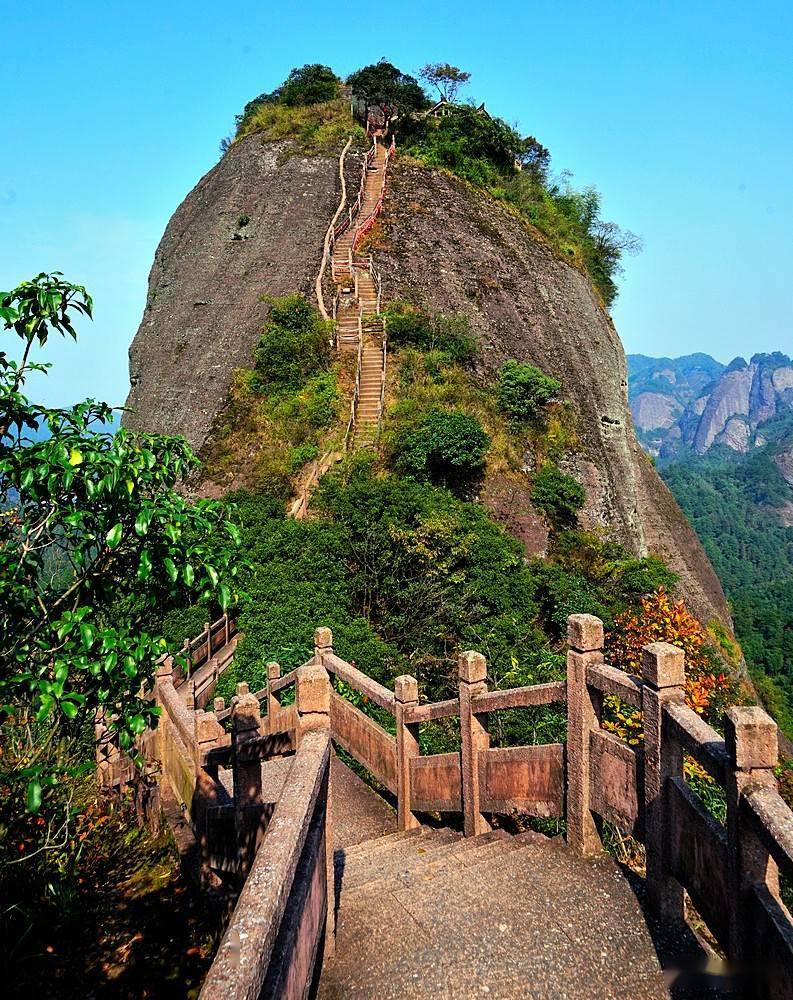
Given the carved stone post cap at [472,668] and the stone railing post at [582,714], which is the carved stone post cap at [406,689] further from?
the stone railing post at [582,714]

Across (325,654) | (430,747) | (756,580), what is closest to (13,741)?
(325,654)

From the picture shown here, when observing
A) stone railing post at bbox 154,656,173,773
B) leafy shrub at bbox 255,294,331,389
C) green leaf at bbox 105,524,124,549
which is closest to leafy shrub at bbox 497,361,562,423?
leafy shrub at bbox 255,294,331,389

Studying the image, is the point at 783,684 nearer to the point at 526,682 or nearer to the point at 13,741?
the point at 526,682

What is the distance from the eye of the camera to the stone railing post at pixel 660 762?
4066 millimetres

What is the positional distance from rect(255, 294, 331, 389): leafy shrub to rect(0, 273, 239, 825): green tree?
16668 millimetres

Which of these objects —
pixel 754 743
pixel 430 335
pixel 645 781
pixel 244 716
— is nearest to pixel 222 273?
pixel 430 335

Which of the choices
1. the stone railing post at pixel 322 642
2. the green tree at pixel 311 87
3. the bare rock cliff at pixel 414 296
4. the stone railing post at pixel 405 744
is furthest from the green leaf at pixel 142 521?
the green tree at pixel 311 87

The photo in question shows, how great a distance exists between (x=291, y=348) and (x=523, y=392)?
23.8 feet

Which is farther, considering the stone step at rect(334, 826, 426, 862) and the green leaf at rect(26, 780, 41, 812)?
the stone step at rect(334, 826, 426, 862)

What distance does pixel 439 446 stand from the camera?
16859 millimetres

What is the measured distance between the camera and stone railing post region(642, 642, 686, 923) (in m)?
4.07

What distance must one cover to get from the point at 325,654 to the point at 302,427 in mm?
11435

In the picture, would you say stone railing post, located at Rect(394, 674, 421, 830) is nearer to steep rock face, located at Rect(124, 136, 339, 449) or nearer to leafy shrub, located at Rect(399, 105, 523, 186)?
steep rock face, located at Rect(124, 136, 339, 449)

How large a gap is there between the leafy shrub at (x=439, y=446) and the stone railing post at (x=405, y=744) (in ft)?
34.8
